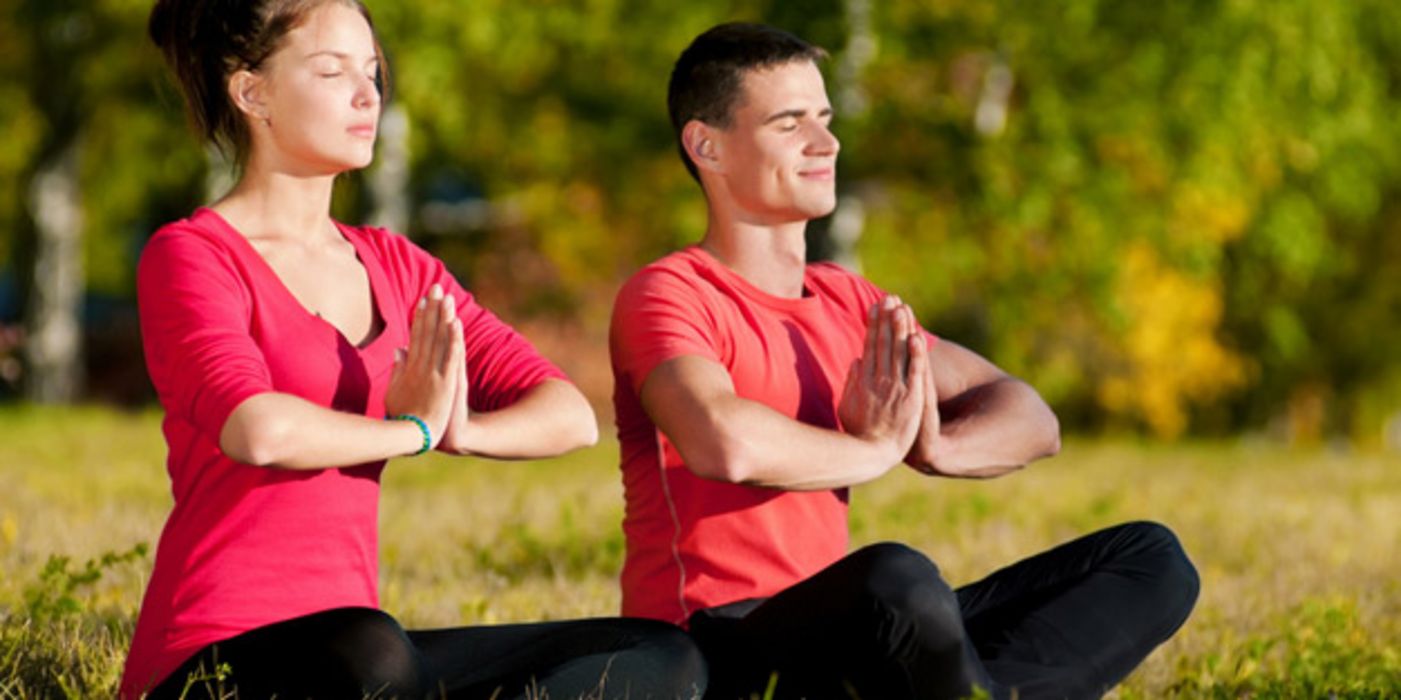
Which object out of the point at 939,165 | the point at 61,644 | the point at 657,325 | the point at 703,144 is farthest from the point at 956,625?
the point at 939,165

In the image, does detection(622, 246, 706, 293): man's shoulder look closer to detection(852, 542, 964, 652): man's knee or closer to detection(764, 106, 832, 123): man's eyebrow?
detection(764, 106, 832, 123): man's eyebrow

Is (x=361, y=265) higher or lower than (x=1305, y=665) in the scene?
higher

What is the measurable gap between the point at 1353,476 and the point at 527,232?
15284mm

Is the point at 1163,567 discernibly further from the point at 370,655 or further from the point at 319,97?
the point at 319,97

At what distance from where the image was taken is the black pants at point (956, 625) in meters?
4.05

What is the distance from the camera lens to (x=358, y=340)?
4160 mm

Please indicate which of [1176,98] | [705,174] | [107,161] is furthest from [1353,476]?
[107,161]

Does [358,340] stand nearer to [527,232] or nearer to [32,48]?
[32,48]

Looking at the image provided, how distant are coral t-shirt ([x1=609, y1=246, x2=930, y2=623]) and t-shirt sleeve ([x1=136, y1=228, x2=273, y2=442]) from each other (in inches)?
38.1

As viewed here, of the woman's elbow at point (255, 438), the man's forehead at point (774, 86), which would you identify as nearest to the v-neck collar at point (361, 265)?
the woman's elbow at point (255, 438)

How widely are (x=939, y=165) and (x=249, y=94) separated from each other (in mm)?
14254

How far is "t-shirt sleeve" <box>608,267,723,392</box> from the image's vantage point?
173 inches

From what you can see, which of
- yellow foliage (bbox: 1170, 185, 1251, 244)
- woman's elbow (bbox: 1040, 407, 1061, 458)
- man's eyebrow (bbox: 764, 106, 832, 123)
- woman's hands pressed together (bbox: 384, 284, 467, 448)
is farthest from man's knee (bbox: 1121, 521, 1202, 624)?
yellow foliage (bbox: 1170, 185, 1251, 244)

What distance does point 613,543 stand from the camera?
774 cm
